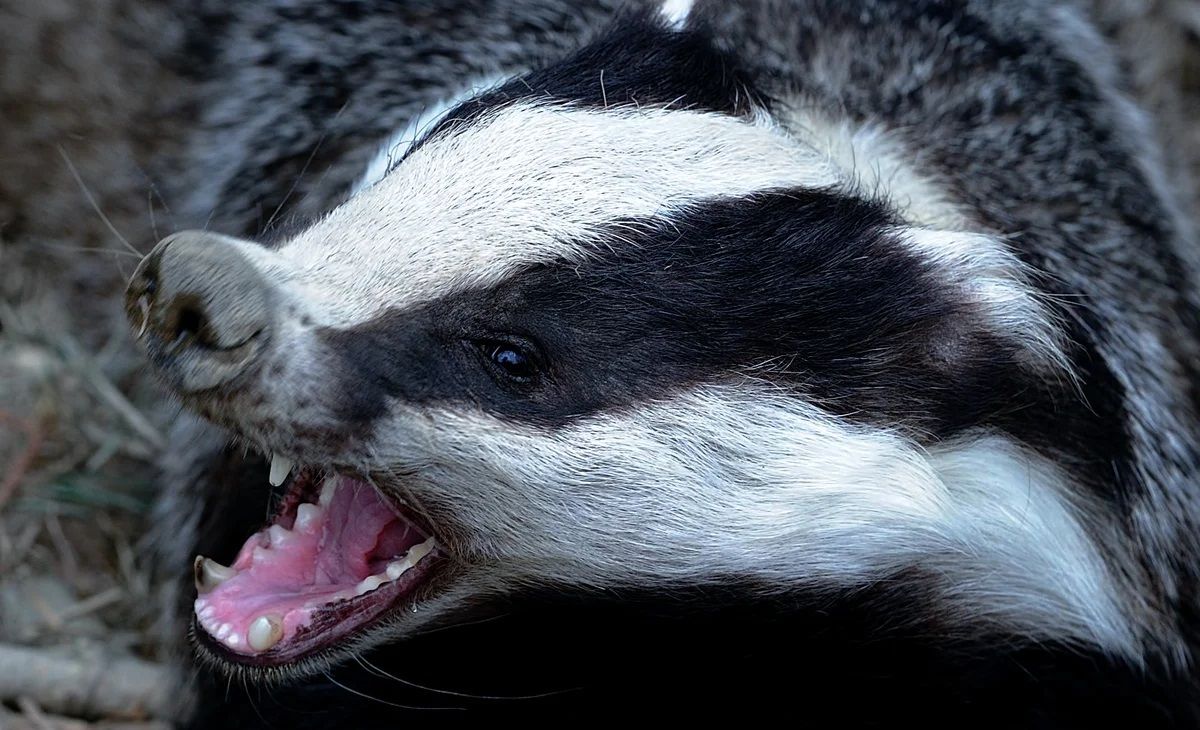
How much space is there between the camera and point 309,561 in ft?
7.43

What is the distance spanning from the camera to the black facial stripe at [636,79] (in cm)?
224

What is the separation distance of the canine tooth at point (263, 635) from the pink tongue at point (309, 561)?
1cm

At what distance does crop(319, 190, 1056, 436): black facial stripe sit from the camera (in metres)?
2.04

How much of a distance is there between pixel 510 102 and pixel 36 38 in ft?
6.76

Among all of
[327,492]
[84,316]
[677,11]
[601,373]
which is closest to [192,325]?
[327,492]

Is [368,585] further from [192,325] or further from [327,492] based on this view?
[192,325]

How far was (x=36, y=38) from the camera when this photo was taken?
3.80 meters

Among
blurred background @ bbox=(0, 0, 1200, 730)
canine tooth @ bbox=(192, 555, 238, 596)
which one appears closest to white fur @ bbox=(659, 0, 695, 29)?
canine tooth @ bbox=(192, 555, 238, 596)

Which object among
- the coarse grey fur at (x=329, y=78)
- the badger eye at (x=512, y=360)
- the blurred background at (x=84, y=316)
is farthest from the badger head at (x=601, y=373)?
the blurred background at (x=84, y=316)

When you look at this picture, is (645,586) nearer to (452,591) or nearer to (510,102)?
(452,591)

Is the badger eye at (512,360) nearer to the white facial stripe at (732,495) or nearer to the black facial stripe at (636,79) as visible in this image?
the white facial stripe at (732,495)

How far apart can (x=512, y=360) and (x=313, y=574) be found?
0.47 m

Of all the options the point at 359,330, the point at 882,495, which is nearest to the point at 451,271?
the point at 359,330

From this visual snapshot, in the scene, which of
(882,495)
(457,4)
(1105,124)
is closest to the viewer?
(882,495)
